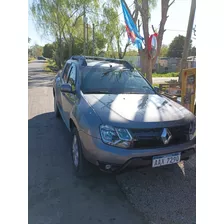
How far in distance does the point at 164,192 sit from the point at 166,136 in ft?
2.47

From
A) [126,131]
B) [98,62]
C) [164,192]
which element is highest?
[98,62]

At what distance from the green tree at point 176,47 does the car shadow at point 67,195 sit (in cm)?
4649

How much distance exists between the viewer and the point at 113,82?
3.70 meters

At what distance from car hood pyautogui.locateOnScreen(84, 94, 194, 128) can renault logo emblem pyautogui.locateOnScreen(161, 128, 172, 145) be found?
0.38 feet

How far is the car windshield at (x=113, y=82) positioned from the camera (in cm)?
350

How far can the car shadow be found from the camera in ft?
7.46

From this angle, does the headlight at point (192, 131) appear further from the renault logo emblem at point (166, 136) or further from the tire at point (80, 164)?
the tire at point (80, 164)

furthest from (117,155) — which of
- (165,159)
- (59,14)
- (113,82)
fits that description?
(59,14)

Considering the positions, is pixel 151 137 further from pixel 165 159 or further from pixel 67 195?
pixel 67 195

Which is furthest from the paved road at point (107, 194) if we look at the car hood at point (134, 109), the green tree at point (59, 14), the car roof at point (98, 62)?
the green tree at point (59, 14)

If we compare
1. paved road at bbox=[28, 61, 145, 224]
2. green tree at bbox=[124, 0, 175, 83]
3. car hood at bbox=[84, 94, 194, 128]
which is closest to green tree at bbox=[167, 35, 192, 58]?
green tree at bbox=[124, 0, 175, 83]
